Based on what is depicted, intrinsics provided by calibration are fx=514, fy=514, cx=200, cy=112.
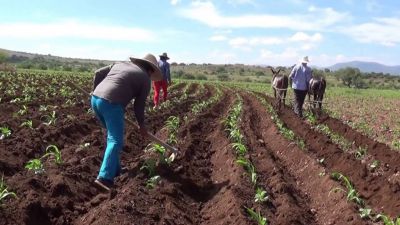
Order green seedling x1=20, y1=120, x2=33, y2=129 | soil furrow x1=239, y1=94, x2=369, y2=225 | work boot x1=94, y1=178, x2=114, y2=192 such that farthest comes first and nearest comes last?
green seedling x1=20, y1=120, x2=33, y2=129 < work boot x1=94, y1=178, x2=114, y2=192 < soil furrow x1=239, y1=94, x2=369, y2=225

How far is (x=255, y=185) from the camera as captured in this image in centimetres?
706

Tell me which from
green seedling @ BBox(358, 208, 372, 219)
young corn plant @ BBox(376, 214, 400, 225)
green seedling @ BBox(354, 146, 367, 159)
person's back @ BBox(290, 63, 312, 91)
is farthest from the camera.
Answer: person's back @ BBox(290, 63, 312, 91)

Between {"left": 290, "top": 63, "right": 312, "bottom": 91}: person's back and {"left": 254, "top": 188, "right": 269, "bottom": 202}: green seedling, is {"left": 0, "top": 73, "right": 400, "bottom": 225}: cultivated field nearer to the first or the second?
{"left": 254, "top": 188, "right": 269, "bottom": 202}: green seedling

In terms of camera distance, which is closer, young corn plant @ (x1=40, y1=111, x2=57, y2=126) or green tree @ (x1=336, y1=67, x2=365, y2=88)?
young corn plant @ (x1=40, y1=111, x2=57, y2=126)

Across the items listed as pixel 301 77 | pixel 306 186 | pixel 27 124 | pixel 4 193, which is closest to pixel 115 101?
pixel 4 193

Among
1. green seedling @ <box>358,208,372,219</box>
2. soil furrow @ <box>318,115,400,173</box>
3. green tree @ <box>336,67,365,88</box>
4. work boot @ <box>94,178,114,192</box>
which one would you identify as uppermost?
green seedling @ <box>358,208,372,219</box>

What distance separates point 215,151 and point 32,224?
4969mm

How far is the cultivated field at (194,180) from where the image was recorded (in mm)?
5645

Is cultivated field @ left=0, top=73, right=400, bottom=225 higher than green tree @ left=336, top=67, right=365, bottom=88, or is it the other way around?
cultivated field @ left=0, top=73, right=400, bottom=225

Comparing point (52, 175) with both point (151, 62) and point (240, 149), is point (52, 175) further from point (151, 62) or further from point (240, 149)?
point (240, 149)

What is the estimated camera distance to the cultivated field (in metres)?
5.64

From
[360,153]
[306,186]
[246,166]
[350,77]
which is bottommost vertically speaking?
[350,77]

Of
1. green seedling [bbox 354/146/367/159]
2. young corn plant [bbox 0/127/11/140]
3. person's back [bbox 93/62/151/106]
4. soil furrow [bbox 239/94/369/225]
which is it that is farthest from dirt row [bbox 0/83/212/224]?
green seedling [bbox 354/146/367/159]

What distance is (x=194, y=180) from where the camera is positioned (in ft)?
24.3
